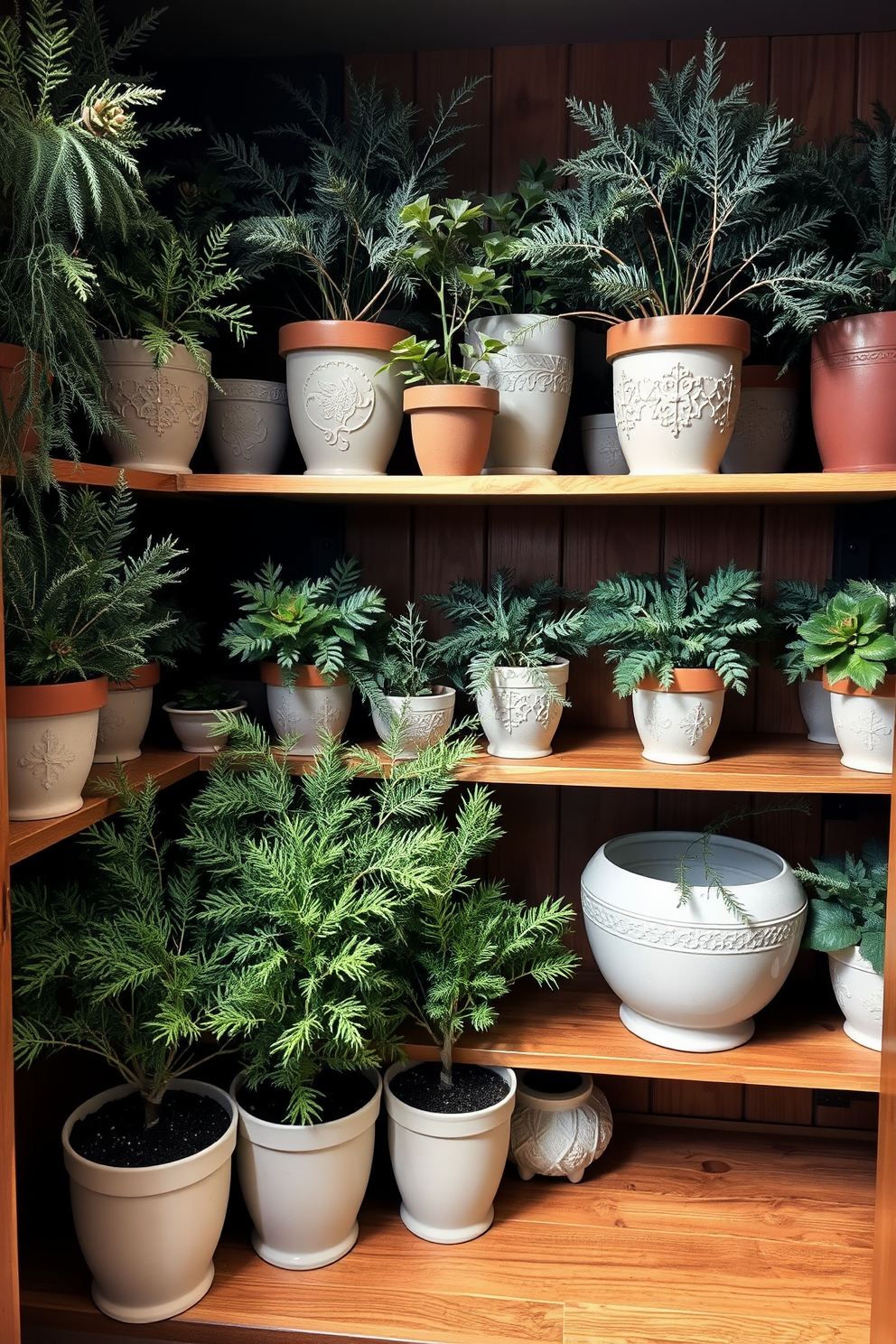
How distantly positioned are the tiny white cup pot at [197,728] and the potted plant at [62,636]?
26cm

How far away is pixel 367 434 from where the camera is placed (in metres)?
1.49

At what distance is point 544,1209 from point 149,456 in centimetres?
122

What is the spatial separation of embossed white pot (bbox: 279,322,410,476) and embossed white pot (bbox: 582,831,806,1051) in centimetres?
69

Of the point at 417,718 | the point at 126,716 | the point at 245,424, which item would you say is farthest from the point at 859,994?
the point at 245,424

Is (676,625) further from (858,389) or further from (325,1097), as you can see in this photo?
(325,1097)

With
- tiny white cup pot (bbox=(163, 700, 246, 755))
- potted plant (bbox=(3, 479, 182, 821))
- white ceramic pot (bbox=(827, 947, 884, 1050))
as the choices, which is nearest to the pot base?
white ceramic pot (bbox=(827, 947, 884, 1050))

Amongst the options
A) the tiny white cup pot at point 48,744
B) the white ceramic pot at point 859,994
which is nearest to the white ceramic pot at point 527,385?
the tiny white cup pot at point 48,744

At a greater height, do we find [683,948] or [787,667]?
[787,667]

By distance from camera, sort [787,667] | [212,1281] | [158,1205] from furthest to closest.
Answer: [787,667] → [212,1281] → [158,1205]

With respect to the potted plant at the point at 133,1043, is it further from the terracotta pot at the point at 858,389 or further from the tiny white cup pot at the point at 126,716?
the terracotta pot at the point at 858,389

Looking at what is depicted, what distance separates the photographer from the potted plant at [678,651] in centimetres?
147

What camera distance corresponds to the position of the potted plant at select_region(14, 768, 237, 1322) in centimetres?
128

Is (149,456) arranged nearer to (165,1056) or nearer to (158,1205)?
(165,1056)

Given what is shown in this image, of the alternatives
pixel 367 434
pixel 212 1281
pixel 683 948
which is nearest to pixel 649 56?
pixel 367 434
